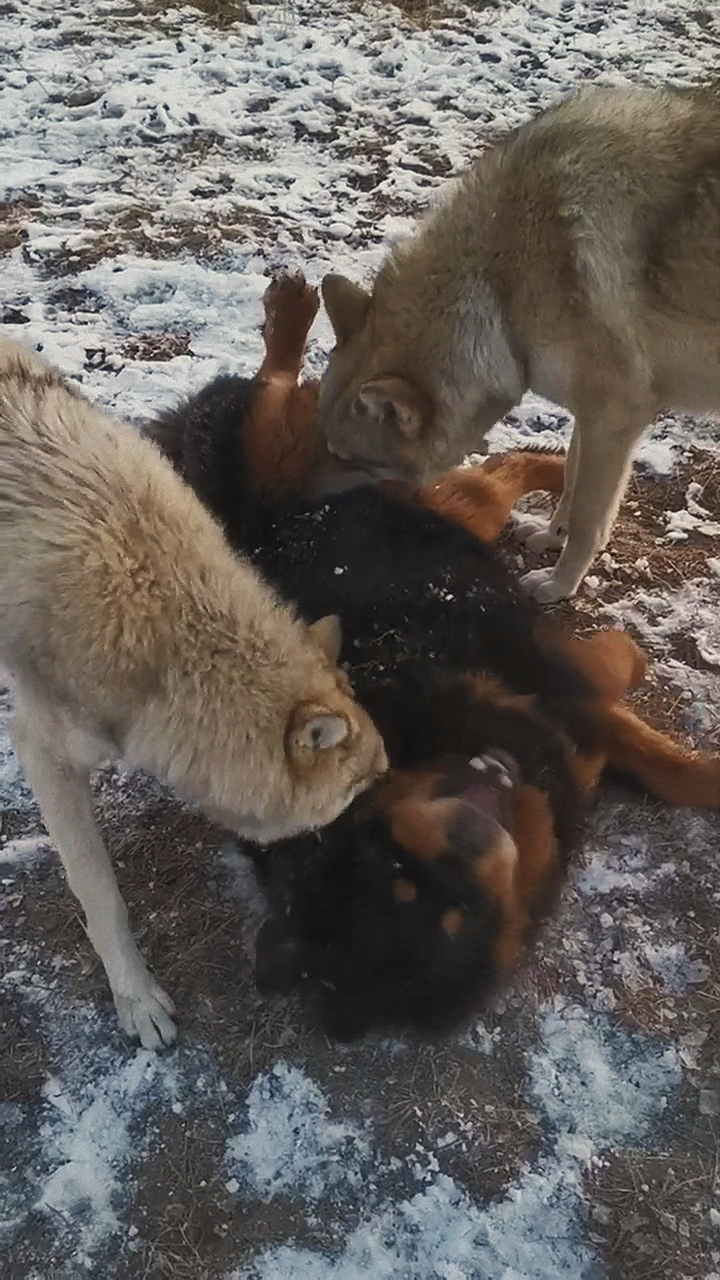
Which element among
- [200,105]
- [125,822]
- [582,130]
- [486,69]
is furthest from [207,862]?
[486,69]

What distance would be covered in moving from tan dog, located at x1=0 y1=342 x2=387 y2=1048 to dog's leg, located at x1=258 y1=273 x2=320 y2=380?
2.24 m

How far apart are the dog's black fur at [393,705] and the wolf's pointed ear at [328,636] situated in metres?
0.54

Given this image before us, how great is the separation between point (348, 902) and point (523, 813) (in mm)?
745

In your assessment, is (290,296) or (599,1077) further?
(290,296)

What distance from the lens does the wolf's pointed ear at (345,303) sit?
456 centimetres

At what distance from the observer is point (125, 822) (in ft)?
13.8

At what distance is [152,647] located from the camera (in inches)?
115

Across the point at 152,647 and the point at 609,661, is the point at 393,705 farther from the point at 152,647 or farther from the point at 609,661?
the point at 152,647

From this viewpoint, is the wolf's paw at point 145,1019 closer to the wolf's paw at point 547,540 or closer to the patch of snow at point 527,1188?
the patch of snow at point 527,1188

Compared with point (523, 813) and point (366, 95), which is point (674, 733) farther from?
point (366, 95)

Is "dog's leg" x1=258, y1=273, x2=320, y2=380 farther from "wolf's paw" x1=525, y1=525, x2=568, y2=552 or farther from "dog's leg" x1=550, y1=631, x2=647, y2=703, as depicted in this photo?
"dog's leg" x1=550, y1=631, x2=647, y2=703

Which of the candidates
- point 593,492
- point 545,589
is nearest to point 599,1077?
point 545,589

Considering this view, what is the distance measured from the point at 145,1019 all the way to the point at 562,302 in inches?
122

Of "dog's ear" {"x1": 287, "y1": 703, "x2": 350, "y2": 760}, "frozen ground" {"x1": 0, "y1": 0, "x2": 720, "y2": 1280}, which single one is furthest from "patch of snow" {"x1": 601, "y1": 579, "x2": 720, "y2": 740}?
"dog's ear" {"x1": 287, "y1": 703, "x2": 350, "y2": 760}
